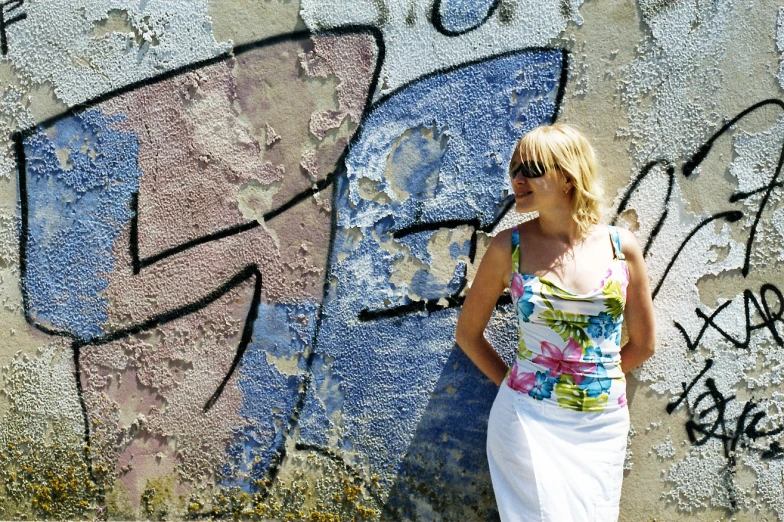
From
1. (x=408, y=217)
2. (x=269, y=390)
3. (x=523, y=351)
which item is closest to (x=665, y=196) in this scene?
(x=523, y=351)

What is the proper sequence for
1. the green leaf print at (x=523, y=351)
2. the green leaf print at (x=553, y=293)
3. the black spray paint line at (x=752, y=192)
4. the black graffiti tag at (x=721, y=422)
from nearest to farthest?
the green leaf print at (x=553, y=293) → the green leaf print at (x=523, y=351) → the black spray paint line at (x=752, y=192) → the black graffiti tag at (x=721, y=422)

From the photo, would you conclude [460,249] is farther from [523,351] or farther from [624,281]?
[624,281]

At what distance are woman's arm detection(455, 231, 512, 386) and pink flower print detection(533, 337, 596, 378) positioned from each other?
0.24 m

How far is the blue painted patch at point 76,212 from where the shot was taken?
2420mm

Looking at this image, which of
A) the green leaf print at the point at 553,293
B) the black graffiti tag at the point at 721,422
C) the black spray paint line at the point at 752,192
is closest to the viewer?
the green leaf print at the point at 553,293

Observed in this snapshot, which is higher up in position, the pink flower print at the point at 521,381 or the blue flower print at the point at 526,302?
the blue flower print at the point at 526,302

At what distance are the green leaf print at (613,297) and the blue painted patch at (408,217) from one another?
1.71ft

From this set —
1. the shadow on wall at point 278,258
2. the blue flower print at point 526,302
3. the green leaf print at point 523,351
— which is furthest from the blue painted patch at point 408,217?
the blue flower print at point 526,302

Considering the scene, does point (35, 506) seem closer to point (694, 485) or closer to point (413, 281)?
point (413, 281)

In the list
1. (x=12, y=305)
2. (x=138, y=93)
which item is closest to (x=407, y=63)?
(x=138, y=93)

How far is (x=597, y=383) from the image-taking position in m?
1.99

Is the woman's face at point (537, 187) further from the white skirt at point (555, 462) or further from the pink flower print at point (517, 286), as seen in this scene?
the white skirt at point (555, 462)

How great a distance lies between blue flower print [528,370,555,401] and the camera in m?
1.99

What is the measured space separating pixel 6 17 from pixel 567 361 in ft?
7.85
